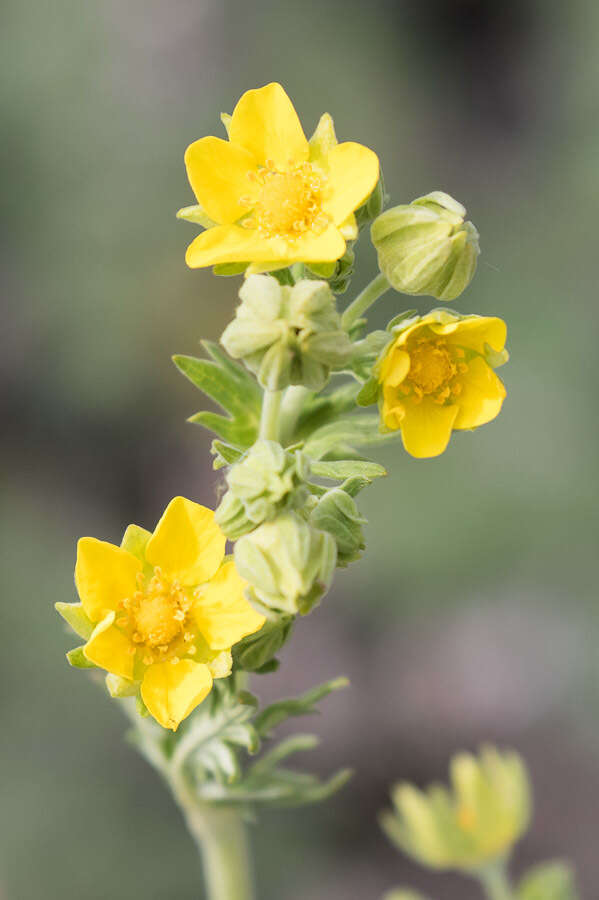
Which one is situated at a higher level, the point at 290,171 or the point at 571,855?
the point at 290,171

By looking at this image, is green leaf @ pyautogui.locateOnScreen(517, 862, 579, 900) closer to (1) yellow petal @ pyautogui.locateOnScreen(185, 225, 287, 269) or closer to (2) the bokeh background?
(2) the bokeh background

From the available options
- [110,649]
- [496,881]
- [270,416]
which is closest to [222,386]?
[270,416]

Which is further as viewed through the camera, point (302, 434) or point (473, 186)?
point (473, 186)

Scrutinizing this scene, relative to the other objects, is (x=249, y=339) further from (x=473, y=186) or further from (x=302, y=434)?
(x=473, y=186)

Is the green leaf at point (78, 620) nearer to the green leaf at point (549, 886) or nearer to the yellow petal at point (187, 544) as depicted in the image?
the yellow petal at point (187, 544)

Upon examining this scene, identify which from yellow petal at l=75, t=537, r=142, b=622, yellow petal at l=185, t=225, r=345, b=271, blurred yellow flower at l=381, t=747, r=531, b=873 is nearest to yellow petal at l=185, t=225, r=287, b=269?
yellow petal at l=185, t=225, r=345, b=271

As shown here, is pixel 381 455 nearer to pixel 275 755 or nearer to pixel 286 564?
pixel 275 755

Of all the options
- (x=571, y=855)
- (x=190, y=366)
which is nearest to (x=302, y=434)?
(x=190, y=366)

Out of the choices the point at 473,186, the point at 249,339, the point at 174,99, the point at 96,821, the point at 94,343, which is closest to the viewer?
the point at 249,339

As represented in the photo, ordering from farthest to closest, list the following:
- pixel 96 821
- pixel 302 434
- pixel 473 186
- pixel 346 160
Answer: pixel 473 186
pixel 96 821
pixel 302 434
pixel 346 160
